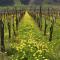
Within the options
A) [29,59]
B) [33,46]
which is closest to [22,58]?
[29,59]

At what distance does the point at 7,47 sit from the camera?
49.8 feet

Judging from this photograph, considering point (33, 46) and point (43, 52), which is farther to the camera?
point (33, 46)

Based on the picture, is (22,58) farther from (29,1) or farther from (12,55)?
(29,1)

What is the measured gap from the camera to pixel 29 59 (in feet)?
39.1

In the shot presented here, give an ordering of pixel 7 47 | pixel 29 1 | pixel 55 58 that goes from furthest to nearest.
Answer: pixel 29 1 < pixel 7 47 < pixel 55 58

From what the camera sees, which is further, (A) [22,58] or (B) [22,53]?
(B) [22,53]

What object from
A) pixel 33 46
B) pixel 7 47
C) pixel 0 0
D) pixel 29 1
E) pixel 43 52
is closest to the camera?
pixel 43 52

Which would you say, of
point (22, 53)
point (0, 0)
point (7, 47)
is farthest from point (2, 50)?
point (0, 0)

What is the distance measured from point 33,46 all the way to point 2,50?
5.56 feet

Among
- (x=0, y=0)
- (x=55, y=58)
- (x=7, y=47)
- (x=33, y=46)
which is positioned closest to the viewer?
(x=55, y=58)

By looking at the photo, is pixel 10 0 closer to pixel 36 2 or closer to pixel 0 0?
pixel 0 0

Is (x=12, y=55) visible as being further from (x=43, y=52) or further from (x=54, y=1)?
(x=54, y=1)

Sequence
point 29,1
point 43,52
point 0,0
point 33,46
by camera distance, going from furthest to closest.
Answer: point 29,1 < point 0,0 < point 33,46 < point 43,52

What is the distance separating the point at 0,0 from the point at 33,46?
453 ft
